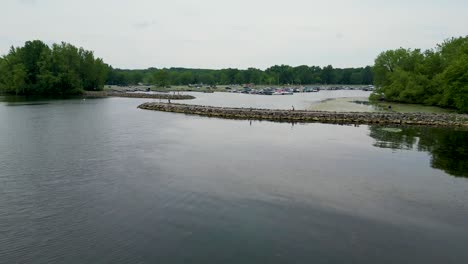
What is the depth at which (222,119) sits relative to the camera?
53.4 meters

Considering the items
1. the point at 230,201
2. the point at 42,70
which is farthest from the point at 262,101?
the point at 230,201

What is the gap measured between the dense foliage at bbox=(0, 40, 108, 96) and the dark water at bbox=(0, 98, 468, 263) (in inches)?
3377

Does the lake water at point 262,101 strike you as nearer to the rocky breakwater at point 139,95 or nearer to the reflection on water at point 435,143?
the rocky breakwater at point 139,95

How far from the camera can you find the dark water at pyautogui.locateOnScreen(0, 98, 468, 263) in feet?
43.0

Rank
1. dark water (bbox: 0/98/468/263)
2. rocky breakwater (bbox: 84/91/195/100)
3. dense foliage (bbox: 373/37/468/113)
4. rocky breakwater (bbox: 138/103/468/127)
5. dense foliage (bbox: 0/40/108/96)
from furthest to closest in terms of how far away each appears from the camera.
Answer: dense foliage (bbox: 0/40/108/96) < rocky breakwater (bbox: 84/91/195/100) < dense foliage (bbox: 373/37/468/113) < rocky breakwater (bbox: 138/103/468/127) < dark water (bbox: 0/98/468/263)

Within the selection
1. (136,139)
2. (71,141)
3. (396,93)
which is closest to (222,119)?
(136,139)

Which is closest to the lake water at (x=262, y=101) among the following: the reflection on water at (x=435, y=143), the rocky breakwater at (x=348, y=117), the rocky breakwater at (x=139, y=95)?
the rocky breakwater at (x=139, y=95)

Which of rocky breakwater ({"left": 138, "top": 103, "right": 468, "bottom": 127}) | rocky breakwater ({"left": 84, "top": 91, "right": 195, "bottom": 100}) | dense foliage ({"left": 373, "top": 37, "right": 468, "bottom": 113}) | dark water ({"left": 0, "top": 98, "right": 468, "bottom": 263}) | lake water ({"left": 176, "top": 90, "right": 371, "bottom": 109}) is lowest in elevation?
dark water ({"left": 0, "top": 98, "right": 468, "bottom": 263})

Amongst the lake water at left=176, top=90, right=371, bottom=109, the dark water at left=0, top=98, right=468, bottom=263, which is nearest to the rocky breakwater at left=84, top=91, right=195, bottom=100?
the lake water at left=176, top=90, right=371, bottom=109

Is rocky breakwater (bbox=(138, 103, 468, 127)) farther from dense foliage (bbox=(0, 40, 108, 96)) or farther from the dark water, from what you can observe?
dense foliage (bbox=(0, 40, 108, 96))

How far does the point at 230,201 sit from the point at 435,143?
26229 millimetres

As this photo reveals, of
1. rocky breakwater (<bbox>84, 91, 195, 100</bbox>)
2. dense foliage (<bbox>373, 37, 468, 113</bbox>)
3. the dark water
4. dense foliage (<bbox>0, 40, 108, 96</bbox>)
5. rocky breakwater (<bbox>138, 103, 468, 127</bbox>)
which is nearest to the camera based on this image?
the dark water

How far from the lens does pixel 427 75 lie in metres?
72.8

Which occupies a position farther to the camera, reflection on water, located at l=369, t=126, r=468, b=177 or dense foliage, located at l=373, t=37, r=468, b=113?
dense foliage, located at l=373, t=37, r=468, b=113
